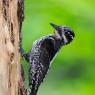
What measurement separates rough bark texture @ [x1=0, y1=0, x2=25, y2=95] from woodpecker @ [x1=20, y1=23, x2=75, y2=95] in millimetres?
1226

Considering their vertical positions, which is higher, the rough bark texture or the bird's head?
A: the rough bark texture

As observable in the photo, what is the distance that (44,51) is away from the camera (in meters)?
8.82

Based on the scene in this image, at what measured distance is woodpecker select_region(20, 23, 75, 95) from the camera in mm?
8484

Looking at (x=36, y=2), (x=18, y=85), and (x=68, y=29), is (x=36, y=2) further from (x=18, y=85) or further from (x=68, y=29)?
(x=18, y=85)

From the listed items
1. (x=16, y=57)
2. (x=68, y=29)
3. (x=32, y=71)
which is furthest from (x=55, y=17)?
(x=16, y=57)

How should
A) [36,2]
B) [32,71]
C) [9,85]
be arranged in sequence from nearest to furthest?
[9,85] → [32,71] → [36,2]

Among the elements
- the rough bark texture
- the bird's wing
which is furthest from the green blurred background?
the rough bark texture

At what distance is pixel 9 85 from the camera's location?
6770mm

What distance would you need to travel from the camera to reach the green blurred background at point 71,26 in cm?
884

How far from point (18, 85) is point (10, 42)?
0.53 meters

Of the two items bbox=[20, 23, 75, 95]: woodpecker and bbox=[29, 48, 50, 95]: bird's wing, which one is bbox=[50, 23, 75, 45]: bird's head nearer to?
bbox=[20, 23, 75, 95]: woodpecker

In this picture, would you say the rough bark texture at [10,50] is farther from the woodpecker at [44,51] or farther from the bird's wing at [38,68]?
the woodpecker at [44,51]

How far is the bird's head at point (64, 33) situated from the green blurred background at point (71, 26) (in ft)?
0.35

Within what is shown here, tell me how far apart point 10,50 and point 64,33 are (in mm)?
2259
